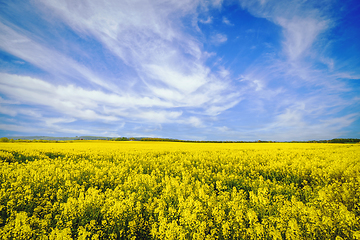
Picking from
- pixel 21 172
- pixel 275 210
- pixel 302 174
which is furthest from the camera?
pixel 302 174

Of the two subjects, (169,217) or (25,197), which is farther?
(25,197)

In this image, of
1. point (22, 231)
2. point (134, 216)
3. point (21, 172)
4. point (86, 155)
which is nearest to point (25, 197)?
point (22, 231)

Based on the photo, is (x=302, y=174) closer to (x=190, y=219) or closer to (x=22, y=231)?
(x=190, y=219)

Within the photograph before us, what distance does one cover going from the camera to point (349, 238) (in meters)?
2.95

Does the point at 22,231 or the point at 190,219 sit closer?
the point at 22,231

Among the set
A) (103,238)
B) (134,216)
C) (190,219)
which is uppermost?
(190,219)

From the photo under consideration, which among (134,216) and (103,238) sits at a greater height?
(134,216)

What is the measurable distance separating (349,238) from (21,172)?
10.9m

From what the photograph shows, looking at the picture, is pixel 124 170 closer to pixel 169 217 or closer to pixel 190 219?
pixel 169 217

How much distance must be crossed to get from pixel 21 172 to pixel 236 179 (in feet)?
31.6

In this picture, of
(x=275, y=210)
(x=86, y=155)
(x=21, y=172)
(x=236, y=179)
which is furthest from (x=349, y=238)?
(x=86, y=155)

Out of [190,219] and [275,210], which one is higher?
[190,219]

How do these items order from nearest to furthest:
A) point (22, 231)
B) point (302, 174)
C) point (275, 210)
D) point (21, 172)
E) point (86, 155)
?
point (22, 231) → point (275, 210) → point (21, 172) → point (302, 174) → point (86, 155)

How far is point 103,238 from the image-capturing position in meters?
3.22
